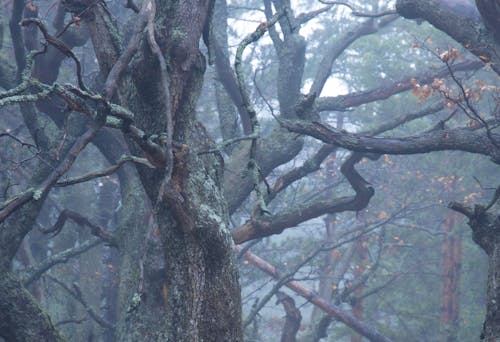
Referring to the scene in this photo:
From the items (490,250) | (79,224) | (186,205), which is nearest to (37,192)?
(186,205)

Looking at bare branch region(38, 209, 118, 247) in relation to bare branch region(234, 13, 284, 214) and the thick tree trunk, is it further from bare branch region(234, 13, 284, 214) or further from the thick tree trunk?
the thick tree trunk

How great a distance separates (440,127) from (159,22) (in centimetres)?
453

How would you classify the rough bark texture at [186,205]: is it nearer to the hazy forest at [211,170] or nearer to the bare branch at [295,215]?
the hazy forest at [211,170]

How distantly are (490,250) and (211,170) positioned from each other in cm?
269

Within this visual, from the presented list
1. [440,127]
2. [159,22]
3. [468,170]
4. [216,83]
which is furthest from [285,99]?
[468,170]

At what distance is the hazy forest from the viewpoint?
3.77 metres

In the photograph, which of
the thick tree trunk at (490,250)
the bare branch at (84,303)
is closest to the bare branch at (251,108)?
the thick tree trunk at (490,250)

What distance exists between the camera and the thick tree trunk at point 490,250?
4.07 meters

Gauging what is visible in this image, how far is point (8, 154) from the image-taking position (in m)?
11.9

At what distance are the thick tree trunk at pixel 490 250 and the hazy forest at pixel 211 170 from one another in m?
0.01

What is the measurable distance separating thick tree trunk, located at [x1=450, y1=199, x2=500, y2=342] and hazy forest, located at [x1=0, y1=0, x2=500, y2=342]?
13 mm

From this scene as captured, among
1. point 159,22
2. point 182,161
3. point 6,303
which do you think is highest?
point 159,22

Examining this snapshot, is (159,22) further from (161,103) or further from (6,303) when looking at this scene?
(6,303)

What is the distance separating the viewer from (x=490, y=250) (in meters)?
4.80
